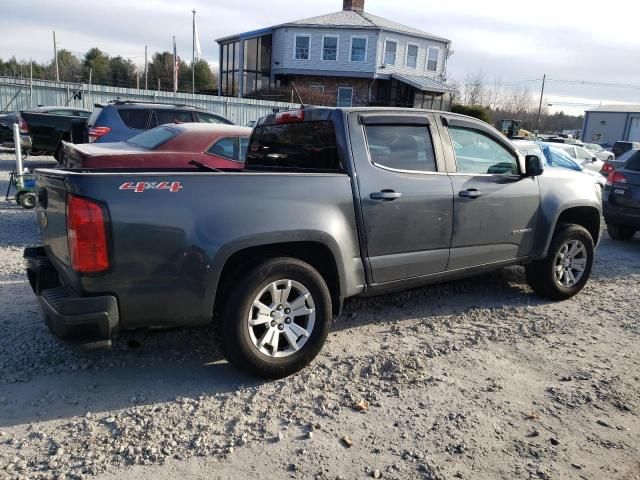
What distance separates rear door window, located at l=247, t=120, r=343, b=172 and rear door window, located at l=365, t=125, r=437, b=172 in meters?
0.31

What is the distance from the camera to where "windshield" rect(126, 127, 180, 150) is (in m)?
7.47

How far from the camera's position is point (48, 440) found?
2.91 m

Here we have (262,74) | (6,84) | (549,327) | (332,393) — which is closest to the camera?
(332,393)

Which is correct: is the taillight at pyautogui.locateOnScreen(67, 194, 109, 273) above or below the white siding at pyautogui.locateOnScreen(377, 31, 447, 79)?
below

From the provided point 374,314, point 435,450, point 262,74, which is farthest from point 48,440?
point 262,74

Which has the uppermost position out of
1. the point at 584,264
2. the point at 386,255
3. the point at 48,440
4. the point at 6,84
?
the point at 6,84

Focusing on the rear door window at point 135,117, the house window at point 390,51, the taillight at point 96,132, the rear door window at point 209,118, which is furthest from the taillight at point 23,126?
the house window at point 390,51

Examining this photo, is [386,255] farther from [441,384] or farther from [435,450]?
[435,450]

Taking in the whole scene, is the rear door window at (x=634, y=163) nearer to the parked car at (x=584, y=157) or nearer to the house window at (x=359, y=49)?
the parked car at (x=584, y=157)

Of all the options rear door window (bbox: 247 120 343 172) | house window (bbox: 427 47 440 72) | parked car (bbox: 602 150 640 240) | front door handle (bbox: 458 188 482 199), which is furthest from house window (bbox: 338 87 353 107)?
front door handle (bbox: 458 188 482 199)

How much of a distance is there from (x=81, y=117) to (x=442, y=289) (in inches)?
532

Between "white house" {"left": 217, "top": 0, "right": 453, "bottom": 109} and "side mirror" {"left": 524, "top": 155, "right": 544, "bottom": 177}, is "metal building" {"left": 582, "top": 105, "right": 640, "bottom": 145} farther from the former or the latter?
"side mirror" {"left": 524, "top": 155, "right": 544, "bottom": 177}

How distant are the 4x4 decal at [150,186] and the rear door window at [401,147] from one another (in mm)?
1593

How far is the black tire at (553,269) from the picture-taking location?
538 centimetres
